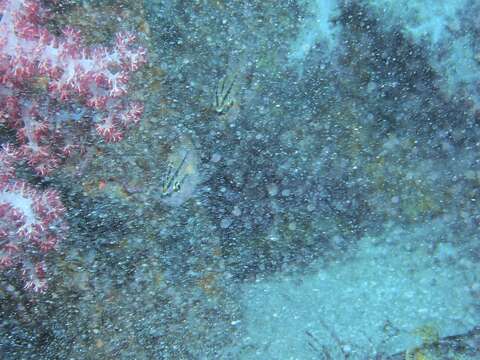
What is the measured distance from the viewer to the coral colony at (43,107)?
112 inches

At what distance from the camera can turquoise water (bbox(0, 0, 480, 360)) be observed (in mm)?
3539

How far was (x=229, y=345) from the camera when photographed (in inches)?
145

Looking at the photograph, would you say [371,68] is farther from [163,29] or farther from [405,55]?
[163,29]

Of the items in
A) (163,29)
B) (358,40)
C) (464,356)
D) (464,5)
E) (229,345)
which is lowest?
(229,345)

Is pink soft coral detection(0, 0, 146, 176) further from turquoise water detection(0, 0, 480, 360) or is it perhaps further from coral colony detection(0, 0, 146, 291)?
turquoise water detection(0, 0, 480, 360)

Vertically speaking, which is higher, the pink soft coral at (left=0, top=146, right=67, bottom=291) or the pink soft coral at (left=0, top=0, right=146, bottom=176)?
the pink soft coral at (left=0, top=0, right=146, bottom=176)

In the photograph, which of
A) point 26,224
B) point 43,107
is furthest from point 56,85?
point 26,224

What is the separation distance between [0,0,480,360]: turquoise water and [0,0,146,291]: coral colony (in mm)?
146

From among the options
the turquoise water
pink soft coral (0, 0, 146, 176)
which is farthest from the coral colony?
the turquoise water

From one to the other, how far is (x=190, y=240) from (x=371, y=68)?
6.93 feet

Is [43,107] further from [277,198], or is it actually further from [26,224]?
[277,198]

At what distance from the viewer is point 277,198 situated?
369cm

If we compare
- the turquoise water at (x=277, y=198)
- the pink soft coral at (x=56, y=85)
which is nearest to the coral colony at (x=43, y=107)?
the pink soft coral at (x=56, y=85)

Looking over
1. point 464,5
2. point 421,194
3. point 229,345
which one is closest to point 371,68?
point 464,5
